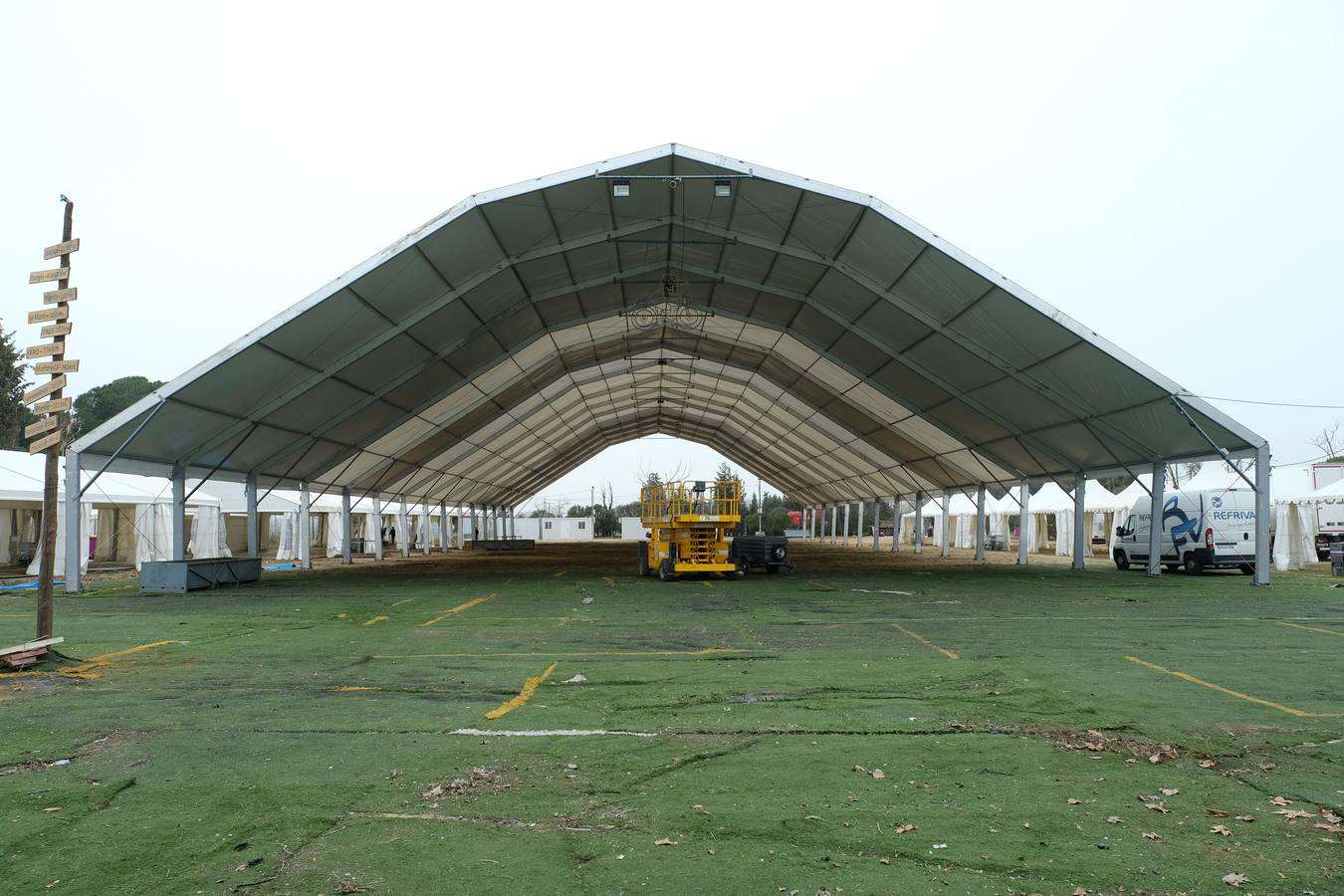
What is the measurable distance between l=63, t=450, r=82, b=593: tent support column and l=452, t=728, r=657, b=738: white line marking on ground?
16519mm

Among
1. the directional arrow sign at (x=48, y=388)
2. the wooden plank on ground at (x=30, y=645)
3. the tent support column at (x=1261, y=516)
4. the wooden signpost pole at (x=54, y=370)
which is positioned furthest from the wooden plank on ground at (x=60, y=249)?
the tent support column at (x=1261, y=516)

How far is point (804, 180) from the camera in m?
17.8

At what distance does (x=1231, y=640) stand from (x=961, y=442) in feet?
62.8

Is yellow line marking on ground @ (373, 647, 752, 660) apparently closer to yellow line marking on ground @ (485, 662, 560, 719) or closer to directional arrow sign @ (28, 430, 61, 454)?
yellow line marking on ground @ (485, 662, 560, 719)

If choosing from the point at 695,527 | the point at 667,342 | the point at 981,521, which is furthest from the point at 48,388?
the point at 981,521

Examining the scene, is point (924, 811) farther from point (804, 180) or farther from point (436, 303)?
point (436, 303)

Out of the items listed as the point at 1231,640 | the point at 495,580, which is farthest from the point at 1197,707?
the point at 495,580

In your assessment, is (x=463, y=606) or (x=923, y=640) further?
(x=463, y=606)

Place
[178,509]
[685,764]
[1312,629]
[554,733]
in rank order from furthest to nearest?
[178,509]
[1312,629]
[554,733]
[685,764]

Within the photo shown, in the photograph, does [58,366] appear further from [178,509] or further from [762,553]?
[762,553]

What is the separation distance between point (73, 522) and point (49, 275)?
12088 mm

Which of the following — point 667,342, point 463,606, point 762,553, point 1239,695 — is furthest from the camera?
point 667,342

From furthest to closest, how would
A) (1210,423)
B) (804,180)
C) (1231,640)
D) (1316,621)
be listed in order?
(1210,423) < (804,180) < (1316,621) < (1231,640)

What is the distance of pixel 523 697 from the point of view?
306 inches
